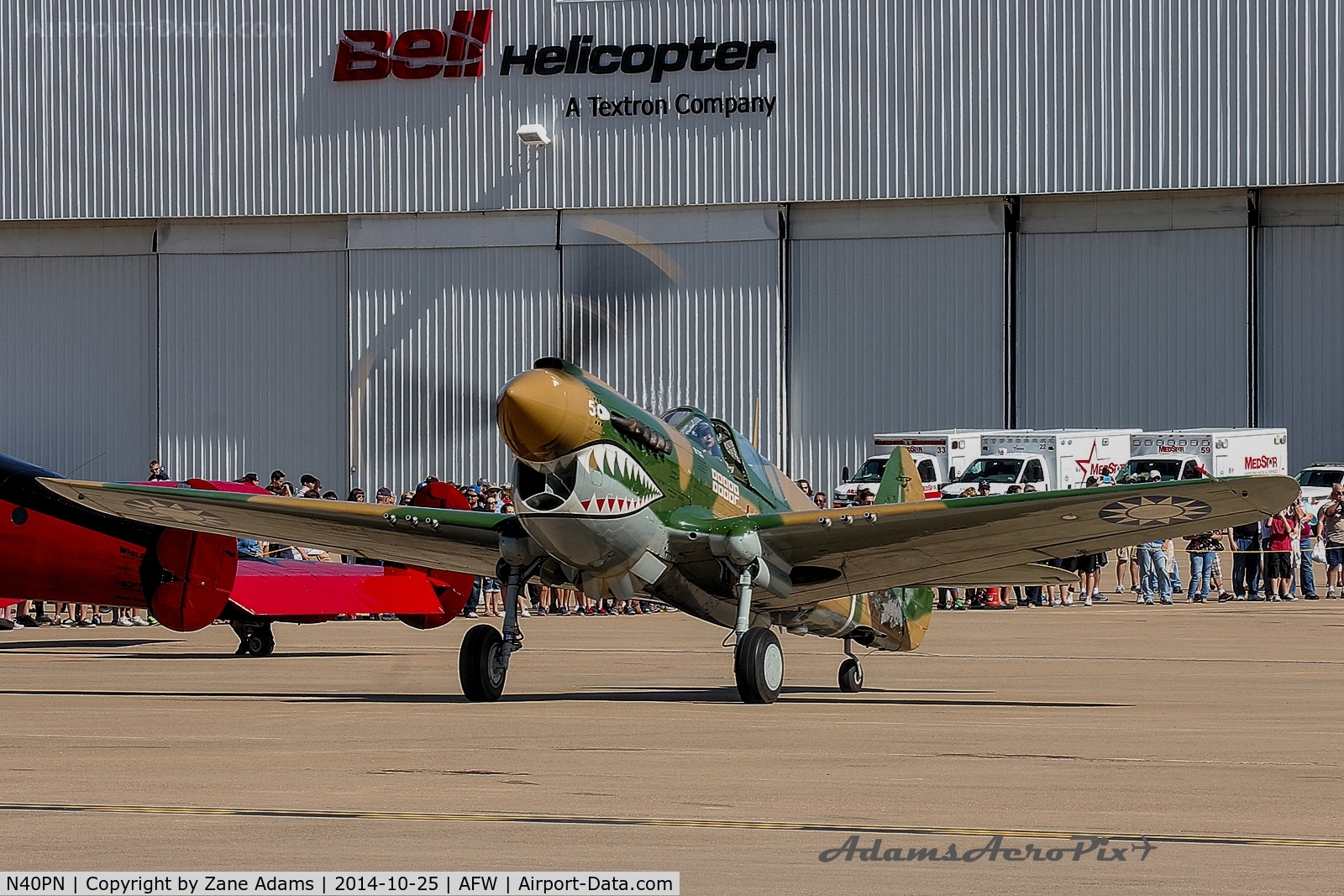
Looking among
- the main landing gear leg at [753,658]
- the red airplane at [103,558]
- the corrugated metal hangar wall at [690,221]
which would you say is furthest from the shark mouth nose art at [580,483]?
the corrugated metal hangar wall at [690,221]

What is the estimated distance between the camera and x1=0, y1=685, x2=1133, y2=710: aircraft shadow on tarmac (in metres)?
13.7

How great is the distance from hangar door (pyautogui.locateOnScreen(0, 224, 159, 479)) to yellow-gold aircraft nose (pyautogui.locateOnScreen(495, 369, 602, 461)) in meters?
36.9

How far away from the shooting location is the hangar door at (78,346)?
153 ft

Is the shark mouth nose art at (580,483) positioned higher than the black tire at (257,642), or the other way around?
the shark mouth nose art at (580,483)

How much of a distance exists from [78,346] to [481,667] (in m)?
36.8

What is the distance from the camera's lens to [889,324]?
43.8 meters

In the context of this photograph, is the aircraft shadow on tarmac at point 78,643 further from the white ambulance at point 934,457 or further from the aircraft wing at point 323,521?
the white ambulance at point 934,457

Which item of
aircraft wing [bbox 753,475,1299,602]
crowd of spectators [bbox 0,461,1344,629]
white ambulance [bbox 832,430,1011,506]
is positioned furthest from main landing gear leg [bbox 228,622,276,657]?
white ambulance [bbox 832,430,1011,506]

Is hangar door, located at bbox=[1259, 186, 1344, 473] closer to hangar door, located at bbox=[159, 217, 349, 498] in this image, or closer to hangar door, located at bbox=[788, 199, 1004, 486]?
hangar door, located at bbox=[788, 199, 1004, 486]

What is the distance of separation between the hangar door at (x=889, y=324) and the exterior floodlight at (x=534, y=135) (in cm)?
646

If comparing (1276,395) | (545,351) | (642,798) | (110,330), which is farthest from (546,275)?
(642,798)

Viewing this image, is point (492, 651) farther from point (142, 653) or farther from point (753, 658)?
point (142, 653)

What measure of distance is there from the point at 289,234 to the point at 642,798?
40.3 m

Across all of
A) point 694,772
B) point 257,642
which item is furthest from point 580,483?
point 257,642
